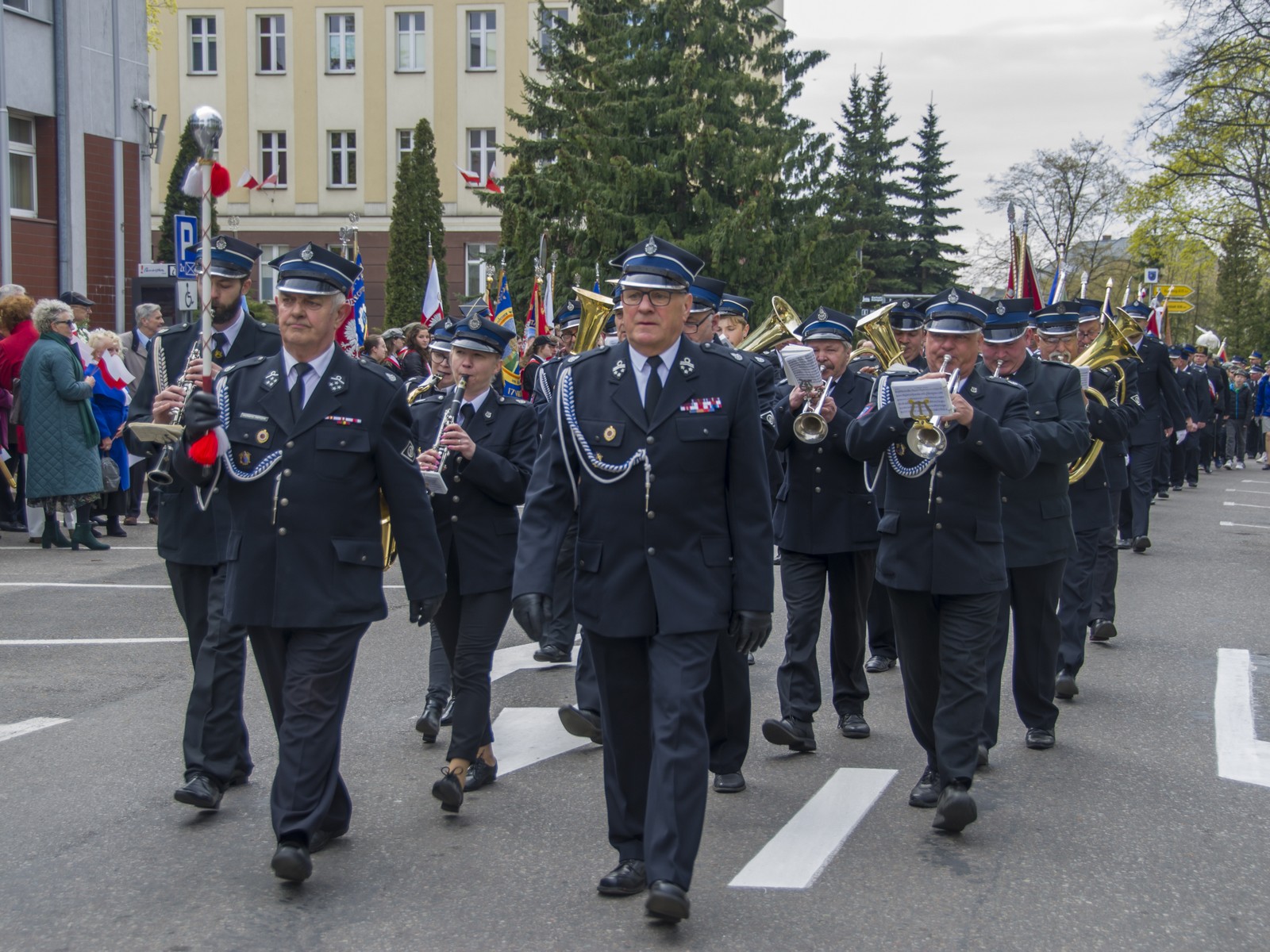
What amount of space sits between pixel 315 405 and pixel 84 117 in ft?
69.6

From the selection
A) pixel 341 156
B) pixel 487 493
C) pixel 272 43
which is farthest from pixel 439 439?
pixel 272 43

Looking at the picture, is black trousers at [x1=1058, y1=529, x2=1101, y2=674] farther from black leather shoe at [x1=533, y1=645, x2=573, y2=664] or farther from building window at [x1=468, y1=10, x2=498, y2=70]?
building window at [x1=468, y1=10, x2=498, y2=70]

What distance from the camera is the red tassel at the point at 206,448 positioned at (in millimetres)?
5543

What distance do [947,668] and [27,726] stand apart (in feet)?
14.6

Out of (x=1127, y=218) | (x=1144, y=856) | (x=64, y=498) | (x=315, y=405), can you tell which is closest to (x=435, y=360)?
(x=315, y=405)

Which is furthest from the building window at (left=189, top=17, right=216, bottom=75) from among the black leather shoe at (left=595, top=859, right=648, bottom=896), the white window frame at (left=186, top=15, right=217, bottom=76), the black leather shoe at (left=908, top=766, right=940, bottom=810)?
the black leather shoe at (left=595, top=859, right=648, bottom=896)

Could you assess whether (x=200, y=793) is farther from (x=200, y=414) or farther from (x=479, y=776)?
(x=200, y=414)

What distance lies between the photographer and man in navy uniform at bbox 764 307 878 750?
24.5ft

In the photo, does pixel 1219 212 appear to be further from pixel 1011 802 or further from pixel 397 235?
pixel 1011 802

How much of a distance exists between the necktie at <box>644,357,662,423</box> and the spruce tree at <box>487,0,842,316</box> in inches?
939

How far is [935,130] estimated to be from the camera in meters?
57.0

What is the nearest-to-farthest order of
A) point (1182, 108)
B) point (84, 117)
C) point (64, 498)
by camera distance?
point (64, 498) < point (84, 117) < point (1182, 108)

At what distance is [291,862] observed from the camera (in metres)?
5.10

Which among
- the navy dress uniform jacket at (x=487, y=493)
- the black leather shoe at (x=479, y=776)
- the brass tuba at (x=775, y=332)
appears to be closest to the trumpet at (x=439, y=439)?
the navy dress uniform jacket at (x=487, y=493)
